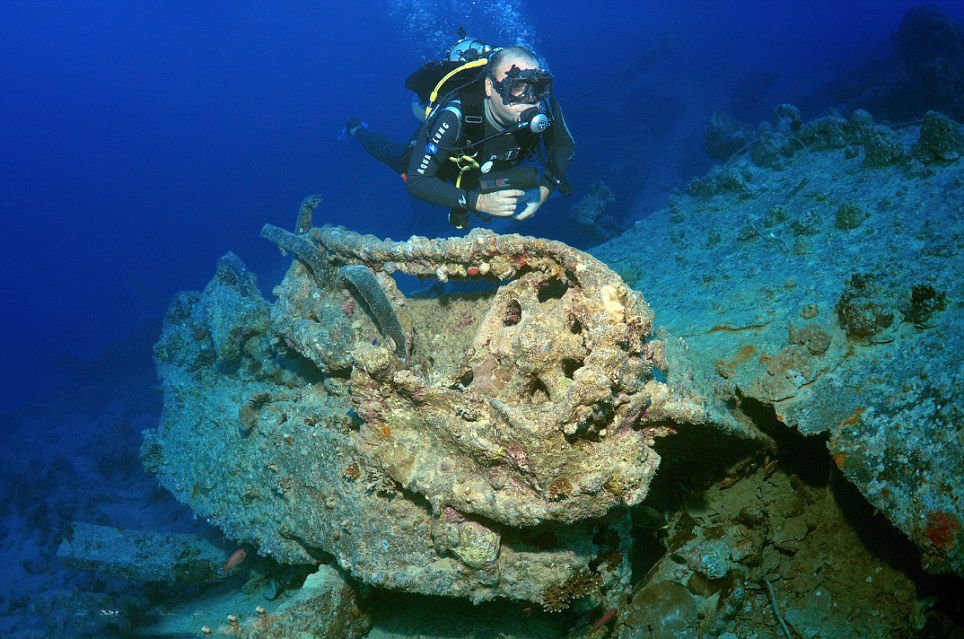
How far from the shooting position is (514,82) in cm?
389

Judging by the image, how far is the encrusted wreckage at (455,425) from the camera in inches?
78.4

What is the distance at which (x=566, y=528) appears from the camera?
244 cm

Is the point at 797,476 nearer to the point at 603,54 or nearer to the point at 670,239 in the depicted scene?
the point at 670,239

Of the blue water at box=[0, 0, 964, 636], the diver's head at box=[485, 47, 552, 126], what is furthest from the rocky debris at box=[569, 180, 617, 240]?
the diver's head at box=[485, 47, 552, 126]

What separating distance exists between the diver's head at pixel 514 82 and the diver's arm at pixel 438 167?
426 mm

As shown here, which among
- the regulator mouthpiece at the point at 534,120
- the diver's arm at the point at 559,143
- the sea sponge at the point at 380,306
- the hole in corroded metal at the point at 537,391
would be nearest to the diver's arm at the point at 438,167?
the regulator mouthpiece at the point at 534,120

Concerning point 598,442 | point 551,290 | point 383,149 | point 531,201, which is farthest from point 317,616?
point 383,149

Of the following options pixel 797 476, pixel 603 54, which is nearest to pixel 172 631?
pixel 797 476

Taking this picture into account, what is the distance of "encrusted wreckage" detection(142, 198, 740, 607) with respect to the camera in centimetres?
199

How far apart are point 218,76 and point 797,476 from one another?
4756 inches

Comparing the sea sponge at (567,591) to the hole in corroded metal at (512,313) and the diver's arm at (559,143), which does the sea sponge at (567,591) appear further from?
the diver's arm at (559,143)

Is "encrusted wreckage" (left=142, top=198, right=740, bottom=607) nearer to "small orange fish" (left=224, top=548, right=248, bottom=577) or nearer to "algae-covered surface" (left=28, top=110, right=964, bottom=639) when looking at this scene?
"algae-covered surface" (left=28, top=110, right=964, bottom=639)

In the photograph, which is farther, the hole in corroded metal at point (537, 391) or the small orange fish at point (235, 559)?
the small orange fish at point (235, 559)

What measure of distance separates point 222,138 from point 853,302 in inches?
4030
